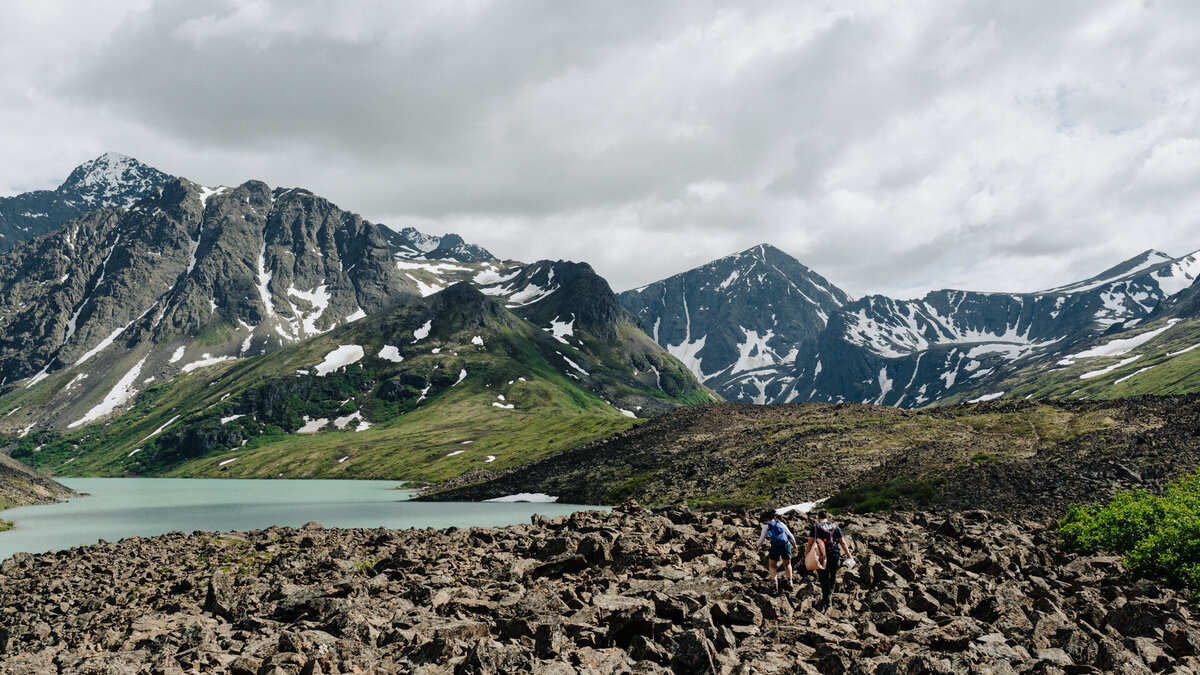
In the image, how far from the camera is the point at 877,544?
37.5 metres

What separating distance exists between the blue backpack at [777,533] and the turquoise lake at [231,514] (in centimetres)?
6734

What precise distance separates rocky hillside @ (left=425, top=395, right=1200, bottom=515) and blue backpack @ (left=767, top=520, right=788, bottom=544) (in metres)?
55.7

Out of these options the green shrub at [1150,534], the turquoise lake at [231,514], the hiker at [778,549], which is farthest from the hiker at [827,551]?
the turquoise lake at [231,514]

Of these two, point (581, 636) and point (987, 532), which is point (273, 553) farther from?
point (987, 532)

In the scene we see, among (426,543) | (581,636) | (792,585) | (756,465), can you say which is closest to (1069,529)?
(792,585)

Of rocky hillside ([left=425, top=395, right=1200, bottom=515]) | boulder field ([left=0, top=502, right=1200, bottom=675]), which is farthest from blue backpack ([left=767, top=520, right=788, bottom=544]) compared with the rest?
rocky hillside ([left=425, top=395, right=1200, bottom=515])

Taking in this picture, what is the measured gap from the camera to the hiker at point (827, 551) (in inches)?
1037

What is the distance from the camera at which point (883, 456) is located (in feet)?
342

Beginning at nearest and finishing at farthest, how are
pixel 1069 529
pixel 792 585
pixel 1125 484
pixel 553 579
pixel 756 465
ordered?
pixel 792 585 < pixel 553 579 < pixel 1069 529 < pixel 1125 484 < pixel 756 465

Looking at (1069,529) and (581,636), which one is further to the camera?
(1069,529)

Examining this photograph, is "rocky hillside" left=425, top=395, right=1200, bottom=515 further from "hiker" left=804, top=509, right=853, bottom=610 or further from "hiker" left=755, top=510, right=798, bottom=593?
"hiker" left=755, top=510, right=798, bottom=593

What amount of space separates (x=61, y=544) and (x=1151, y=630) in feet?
334

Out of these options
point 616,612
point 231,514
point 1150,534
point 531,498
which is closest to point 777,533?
point 616,612

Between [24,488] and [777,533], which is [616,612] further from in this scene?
[24,488]
